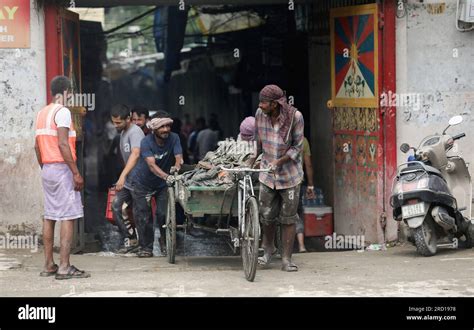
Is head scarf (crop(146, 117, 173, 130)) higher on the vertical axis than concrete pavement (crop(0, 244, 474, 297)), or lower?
higher

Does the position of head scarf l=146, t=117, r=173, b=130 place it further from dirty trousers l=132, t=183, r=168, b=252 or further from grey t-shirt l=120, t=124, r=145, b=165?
dirty trousers l=132, t=183, r=168, b=252

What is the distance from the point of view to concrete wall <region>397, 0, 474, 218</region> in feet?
34.9

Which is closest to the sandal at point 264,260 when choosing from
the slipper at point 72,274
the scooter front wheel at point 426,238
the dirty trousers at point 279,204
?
the dirty trousers at point 279,204

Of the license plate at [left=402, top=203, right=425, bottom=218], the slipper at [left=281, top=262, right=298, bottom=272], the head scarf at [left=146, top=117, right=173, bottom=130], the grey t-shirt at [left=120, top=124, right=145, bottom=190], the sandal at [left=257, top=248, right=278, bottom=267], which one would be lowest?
the slipper at [left=281, top=262, right=298, bottom=272]

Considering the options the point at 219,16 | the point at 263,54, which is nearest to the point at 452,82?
the point at 263,54

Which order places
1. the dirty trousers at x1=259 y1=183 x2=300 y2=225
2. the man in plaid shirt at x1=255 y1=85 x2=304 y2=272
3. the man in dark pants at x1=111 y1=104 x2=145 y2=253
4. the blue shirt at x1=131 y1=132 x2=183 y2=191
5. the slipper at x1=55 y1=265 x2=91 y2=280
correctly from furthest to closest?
the man in dark pants at x1=111 y1=104 x2=145 y2=253 → the blue shirt at x1=131 y1=132 x2=183 y2=191 → the dirty trousers at x1=259 y1=183 x2=300 y2=225 → the man in plaid shirt at x1=255 y1=85 x2=304 y2=272 → the slipper at x1=55 y1=265 x2=91 y2=280

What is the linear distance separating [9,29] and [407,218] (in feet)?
16.3

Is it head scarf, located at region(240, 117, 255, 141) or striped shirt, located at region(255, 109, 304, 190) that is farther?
head scarf, located at region(240, 117, 255, 141)

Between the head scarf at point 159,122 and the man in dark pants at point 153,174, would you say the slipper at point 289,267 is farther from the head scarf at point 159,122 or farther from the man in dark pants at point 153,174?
the head scarf at point 159,122

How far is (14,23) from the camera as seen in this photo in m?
10.4

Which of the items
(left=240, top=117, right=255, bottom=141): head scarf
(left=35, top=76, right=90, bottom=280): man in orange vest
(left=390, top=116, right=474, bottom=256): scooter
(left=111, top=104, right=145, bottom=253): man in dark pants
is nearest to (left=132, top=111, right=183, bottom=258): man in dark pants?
(left=111, top=104, right=145, bottom=253): man in dark pants

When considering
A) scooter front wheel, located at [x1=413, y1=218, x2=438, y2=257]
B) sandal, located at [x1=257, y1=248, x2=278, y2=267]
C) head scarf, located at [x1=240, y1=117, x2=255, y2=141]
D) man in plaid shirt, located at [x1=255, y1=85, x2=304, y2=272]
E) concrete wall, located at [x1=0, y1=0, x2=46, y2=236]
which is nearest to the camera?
man in plaid shirt, located at [x1=255, y1=85, x2=304, y2=272]

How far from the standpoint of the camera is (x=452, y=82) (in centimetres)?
1075
